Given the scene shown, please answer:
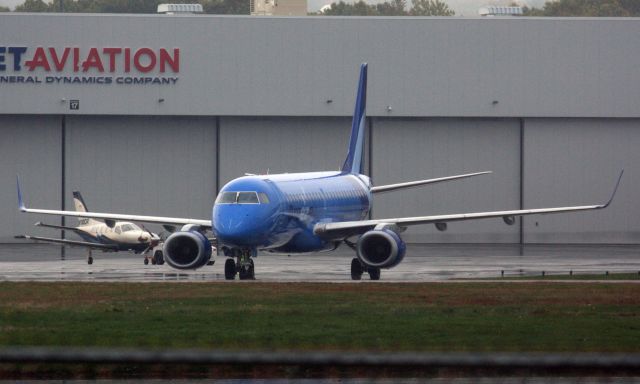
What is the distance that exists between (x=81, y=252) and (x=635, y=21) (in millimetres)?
30353

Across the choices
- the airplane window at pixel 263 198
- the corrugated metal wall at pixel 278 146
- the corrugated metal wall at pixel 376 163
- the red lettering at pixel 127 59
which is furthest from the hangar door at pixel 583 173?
the airplane window at pixel 263 198

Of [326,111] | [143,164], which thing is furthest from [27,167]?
[326,111]

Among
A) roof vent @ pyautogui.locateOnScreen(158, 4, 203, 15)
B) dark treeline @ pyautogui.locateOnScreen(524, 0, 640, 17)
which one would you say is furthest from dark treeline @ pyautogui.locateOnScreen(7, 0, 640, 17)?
roof vent @ pyautogui.locateOnScreen(158, 4, 203, 15)

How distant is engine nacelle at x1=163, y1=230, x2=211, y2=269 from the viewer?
39.4 metres

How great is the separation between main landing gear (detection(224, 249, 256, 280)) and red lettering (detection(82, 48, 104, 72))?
29389mm

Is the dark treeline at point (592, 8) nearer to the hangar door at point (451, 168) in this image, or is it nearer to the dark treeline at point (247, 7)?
the dark treeline at point (247, 7)

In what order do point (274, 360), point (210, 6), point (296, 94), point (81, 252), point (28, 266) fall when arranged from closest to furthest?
point (274, 360) → point (28, 266) → point (81, 252) → point (296, 94) → point (210, 6)

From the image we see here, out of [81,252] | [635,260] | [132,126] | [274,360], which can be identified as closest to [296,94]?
[132,126]

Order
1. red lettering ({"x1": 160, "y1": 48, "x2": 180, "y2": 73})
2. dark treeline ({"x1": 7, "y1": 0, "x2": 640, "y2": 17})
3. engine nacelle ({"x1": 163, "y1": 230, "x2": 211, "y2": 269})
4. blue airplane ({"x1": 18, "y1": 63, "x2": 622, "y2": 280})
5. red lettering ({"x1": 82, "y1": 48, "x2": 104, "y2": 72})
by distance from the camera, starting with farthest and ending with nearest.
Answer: dark treeline ({"x1": 7, "y1": 0, "x2": 640, "y2": 17}) → red lettering ({"x1": 160, "y1": 48, "x2": 180, "y2": 73}) → red lettering ({"x1": 82, "y1": 48, "x2": 104, "y2": 72}) → engine nacelle ({"x1": 163, "y1": 230, "x2": 211, "y2": 269}) → blue airplane ({"x1": 18, "y1": 63, "x2": 622, "y2": 280})

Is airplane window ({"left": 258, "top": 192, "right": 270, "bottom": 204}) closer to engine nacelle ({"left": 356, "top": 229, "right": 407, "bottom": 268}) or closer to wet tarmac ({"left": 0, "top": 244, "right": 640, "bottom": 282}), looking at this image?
wet tarmac ({"left": 0, "top": 244, "right": 640, "bottom": 282})

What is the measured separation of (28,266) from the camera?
154 feet

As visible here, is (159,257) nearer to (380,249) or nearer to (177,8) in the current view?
(380,249)

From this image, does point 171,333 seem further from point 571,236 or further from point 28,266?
point 571,236

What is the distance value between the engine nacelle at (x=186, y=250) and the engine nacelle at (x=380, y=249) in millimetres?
4565
